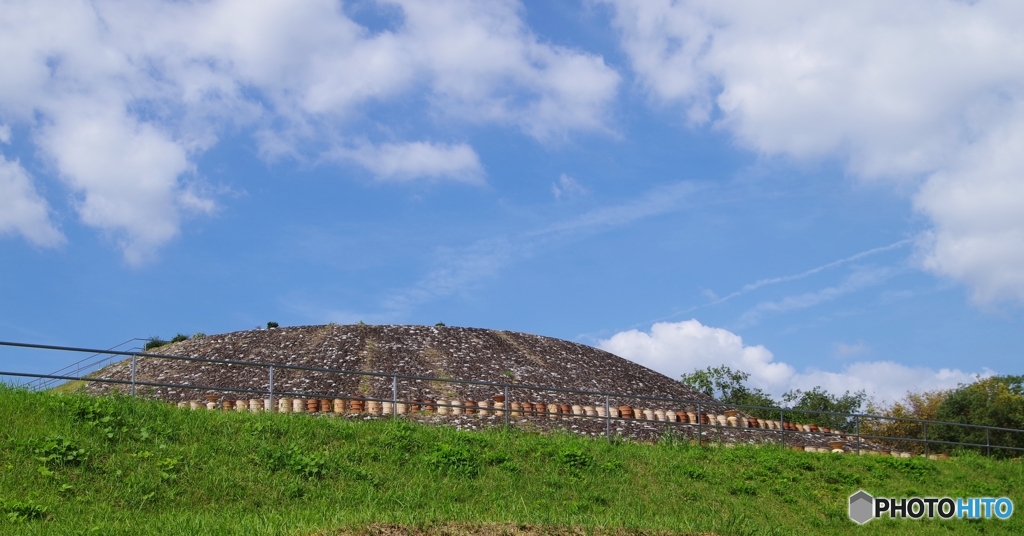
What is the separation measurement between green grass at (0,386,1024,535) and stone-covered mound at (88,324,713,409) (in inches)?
409

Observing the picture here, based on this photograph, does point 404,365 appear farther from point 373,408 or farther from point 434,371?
point 373,408

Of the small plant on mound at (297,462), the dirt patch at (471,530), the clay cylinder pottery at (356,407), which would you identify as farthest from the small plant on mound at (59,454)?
the clay cylinder pottery at (356,407)

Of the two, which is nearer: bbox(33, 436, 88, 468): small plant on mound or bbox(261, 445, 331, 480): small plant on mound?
bbox(33, 436, 88, 468): small plant on mound

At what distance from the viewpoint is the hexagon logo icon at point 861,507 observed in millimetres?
18536

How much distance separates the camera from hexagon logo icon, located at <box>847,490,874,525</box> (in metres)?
18.5

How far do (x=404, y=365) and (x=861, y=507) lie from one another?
1798cm

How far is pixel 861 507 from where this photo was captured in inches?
756

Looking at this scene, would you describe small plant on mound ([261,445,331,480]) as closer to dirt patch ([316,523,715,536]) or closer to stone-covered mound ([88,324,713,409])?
dirt patch ([316,523,715,536])

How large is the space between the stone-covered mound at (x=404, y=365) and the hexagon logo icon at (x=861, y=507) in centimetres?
1280

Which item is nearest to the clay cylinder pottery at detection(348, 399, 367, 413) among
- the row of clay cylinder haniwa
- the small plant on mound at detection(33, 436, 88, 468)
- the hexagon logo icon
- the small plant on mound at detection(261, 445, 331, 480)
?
the row of clay cylinder haniwa

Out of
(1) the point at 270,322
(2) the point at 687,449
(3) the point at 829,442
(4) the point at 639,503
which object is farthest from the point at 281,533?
(1) the point at 270,322

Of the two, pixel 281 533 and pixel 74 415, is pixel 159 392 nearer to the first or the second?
pixel 74 415

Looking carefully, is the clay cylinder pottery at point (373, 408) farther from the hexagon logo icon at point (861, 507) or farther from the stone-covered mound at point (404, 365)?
the hexagon logo icon at point (861, 507)

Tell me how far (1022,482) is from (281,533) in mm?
22415
